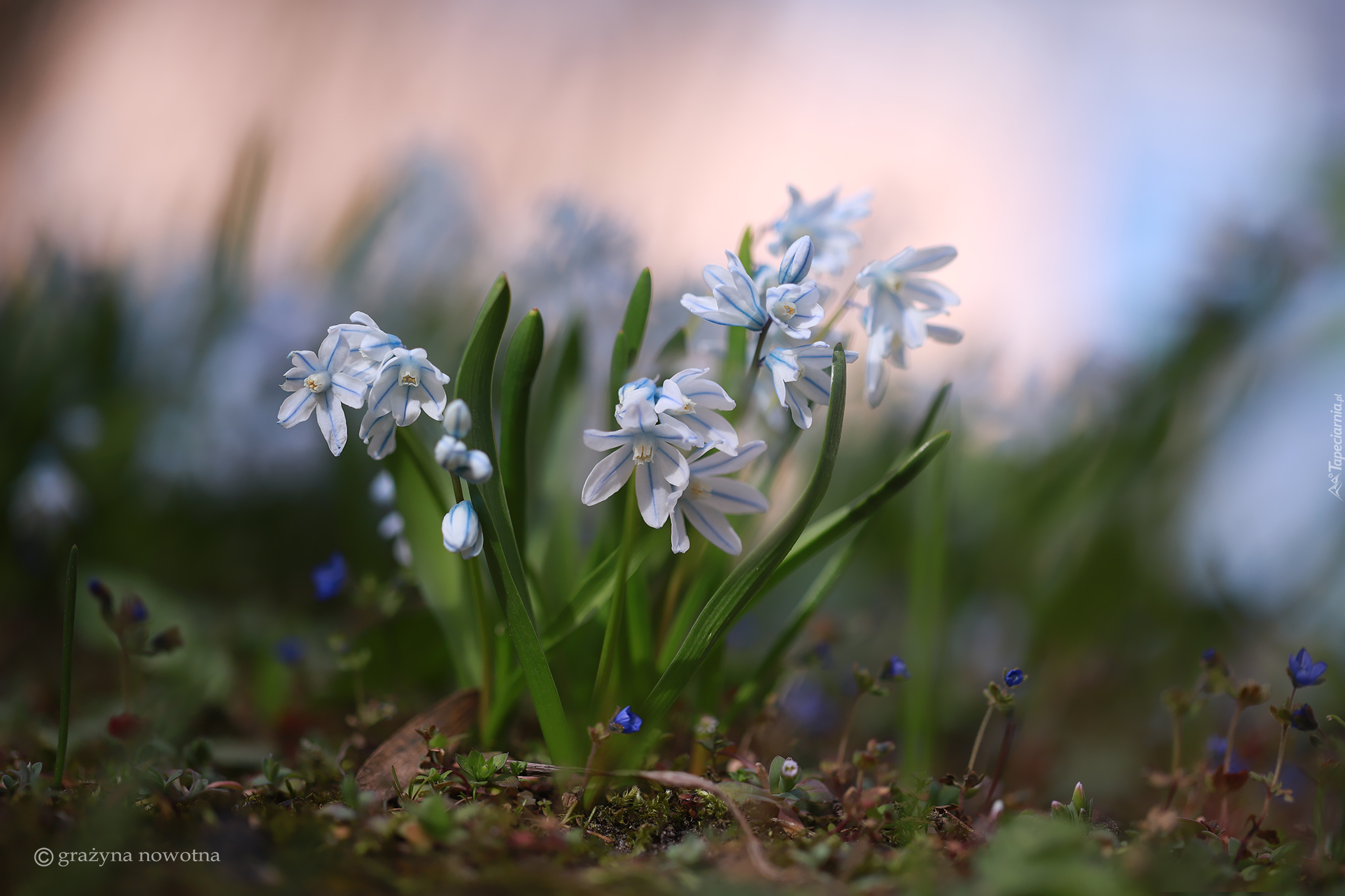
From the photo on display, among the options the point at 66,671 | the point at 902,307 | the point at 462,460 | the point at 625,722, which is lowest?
the point at 66,671

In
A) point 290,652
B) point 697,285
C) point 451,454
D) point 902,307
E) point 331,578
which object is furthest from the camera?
point 697,285

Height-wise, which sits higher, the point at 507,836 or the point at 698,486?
the point at 698,486

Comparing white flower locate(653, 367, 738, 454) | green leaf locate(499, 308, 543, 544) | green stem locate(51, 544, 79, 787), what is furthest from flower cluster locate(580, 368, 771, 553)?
green stem locate(51, 544, 79, 787)

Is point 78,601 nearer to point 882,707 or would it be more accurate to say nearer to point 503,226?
point 882,707

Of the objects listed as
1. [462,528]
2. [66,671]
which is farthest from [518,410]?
[66,671]

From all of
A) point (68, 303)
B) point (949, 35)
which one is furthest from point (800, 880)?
point (949, 35)

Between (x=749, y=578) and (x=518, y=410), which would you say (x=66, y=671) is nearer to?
(x=518, y=410)

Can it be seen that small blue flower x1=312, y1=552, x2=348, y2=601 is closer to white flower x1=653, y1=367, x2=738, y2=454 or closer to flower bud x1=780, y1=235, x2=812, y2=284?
white flower x1=653, y1=367, x2=738, y2=454
